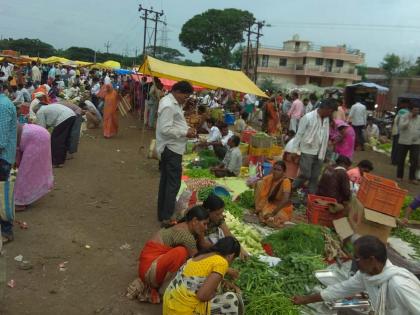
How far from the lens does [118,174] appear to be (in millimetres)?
8820

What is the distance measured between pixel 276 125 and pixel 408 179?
18.5 feet

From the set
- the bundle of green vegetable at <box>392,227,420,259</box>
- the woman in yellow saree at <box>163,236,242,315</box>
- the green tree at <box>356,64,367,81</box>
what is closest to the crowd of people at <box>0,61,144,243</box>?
the woman in yellow saree at <box>163,236,242,315</box>

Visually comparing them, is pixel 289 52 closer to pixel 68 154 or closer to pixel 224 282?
pixel 68 154

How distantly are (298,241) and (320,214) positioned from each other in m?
1.28

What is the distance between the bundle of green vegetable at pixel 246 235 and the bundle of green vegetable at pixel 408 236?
2208 mm

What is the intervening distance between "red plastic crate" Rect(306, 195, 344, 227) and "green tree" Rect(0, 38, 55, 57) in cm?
7361

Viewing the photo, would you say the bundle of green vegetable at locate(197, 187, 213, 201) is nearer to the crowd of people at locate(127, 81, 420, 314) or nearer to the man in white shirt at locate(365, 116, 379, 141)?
the crowd of people at locate(127, 81, 420, 314)

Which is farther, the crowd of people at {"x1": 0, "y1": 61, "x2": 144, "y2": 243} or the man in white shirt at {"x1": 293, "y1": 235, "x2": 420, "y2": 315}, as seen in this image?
the crowd of people at {"x1": 0, "y1": 61, "x2": 144, "y2": 243}

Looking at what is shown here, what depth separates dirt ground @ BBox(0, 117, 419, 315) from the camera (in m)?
3.96

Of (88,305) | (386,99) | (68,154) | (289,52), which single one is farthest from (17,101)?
(289,52)

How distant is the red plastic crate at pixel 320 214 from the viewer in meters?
6.19

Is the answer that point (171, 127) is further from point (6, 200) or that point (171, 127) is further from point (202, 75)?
point (202, 75)

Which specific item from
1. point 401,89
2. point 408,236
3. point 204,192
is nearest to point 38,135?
point 204,192

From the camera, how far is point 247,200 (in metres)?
7.01
